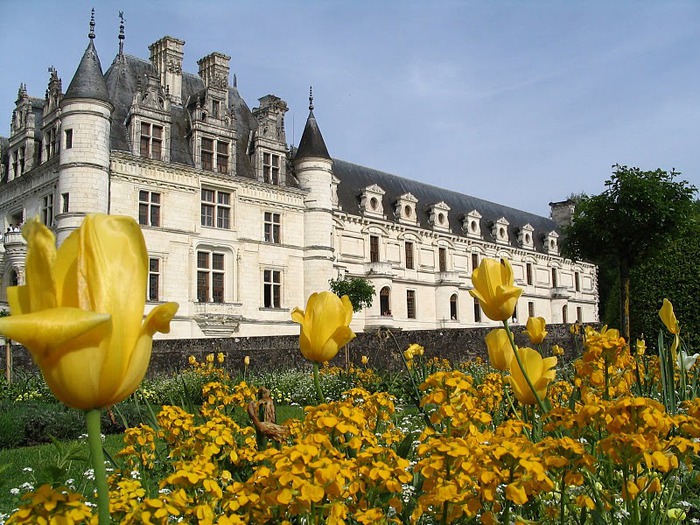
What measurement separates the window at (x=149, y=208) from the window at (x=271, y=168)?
504cm

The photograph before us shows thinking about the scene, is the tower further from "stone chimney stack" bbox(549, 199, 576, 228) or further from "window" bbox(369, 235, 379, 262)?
"stone chimney stack" bbox(549, 199, 576, 228)

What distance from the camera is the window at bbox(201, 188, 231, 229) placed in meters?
25.2

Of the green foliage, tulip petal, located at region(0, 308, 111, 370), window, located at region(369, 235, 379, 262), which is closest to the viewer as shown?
tulip petal, located at region(0, 308, 111, 370)

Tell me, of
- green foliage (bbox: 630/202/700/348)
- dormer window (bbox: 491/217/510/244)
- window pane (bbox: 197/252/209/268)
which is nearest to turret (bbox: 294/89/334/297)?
window pane (bbox: 197/252/209/268)

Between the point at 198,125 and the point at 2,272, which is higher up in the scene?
the point at 198,125

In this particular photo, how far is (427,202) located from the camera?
40.2m

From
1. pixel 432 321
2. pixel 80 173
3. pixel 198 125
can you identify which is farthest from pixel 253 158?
pixel 432 321

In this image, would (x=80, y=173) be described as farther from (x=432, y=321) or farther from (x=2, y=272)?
(x=432, y=321)

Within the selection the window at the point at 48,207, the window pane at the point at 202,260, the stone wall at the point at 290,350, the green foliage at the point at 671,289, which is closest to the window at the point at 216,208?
the window pane at the point at 202,260

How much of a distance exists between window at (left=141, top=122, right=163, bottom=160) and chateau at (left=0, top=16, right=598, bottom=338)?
51 mm

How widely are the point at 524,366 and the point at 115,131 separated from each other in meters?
23.4

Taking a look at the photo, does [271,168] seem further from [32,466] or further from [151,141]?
[32,466]

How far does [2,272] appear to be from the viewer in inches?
955

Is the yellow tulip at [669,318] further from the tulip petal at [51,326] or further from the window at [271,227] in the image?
the window at [271,227]
